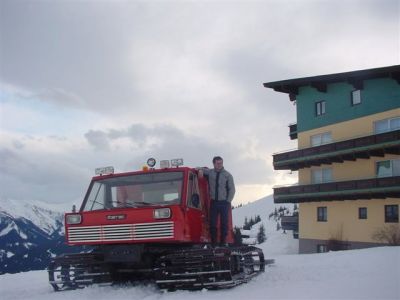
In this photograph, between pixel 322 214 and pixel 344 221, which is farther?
pixel 322 214

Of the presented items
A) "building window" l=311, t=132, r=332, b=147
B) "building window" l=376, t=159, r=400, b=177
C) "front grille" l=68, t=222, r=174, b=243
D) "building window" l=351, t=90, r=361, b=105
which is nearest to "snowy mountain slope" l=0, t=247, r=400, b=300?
"front grille" l=68, t=222, r=174, b=243

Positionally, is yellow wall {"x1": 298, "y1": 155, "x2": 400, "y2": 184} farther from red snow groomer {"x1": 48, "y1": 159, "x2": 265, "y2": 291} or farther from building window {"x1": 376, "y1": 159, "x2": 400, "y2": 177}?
red snow groomer {"x1": 48, "y1": 159, "x2": 265, "y2": 291}

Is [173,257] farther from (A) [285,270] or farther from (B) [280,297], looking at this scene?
(A) [285,270]

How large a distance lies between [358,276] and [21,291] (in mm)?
7231

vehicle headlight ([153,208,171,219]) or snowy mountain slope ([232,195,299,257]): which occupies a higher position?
vehicle headlight ([153,208,171,219])

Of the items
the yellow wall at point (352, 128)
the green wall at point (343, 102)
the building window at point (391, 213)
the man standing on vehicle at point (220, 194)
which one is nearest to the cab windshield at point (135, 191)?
the man standing on vehicle at point (220, 194)

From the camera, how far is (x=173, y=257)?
9.91m

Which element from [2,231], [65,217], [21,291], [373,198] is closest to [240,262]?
[65,217]

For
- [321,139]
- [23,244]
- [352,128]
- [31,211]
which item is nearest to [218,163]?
[23,244]

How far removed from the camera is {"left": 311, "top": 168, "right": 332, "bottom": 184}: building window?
135 ft

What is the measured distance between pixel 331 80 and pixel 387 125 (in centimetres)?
611

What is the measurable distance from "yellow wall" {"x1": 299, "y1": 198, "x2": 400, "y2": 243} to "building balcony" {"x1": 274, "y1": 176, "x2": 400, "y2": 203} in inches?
33.0

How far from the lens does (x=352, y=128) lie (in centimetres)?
3809

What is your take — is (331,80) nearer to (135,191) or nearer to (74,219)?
(135,191)
